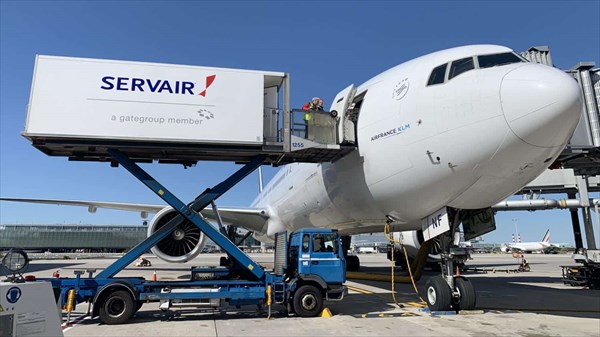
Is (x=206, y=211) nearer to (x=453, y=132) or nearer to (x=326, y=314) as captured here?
(x=326, y=314)

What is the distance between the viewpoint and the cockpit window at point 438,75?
7.43 metres

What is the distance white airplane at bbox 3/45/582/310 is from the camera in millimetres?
6223

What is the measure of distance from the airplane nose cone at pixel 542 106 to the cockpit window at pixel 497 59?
0.74m

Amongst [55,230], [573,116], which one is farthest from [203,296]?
[55,230]

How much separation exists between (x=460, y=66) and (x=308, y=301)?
5.39m

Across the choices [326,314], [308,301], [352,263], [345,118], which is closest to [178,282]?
[308,301]

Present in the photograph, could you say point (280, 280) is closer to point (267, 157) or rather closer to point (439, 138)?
point (267, 157)

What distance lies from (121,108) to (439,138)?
624 centimetres

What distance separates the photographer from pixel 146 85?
27.5ft

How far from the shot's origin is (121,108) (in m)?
8.16

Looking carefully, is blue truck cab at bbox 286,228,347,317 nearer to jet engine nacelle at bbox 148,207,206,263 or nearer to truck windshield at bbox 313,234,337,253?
truck windshield at bbox 313,234,337,253

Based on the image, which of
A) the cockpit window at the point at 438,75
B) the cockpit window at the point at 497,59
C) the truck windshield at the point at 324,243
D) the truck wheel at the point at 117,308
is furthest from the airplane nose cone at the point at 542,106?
the truck wheel at the point at 117,308

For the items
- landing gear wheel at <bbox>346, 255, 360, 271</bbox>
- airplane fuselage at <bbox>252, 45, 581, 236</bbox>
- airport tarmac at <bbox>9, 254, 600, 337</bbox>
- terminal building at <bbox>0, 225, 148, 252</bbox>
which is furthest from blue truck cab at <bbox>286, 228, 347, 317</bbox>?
terminal building at <bbox>0, 225, 148, 252</bbox>

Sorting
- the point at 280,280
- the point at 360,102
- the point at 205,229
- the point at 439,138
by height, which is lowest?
the point at 280,280
